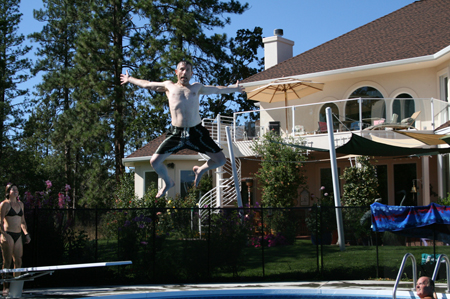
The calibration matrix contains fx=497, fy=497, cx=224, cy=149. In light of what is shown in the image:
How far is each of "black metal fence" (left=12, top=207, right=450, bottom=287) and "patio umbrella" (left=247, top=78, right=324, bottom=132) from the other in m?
7.40

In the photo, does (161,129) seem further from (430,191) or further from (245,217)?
(245,217)

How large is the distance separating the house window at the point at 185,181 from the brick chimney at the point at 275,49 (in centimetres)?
613

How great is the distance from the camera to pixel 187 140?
310 inches

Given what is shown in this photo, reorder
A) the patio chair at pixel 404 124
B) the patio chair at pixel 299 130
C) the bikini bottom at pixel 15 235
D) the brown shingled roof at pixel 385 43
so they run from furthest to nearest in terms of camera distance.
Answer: the brown shingled roof at pixel 385 43, the patio chair at pixel 299 130, the patio chair at pixel 404 124, the bikini bottom at pixel 15 235

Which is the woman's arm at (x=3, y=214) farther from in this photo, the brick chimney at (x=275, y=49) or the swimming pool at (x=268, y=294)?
the brick chimney at (x=275, y=49)

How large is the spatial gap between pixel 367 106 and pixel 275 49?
23.7 ft

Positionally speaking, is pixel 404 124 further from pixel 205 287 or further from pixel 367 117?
pixel 205 287

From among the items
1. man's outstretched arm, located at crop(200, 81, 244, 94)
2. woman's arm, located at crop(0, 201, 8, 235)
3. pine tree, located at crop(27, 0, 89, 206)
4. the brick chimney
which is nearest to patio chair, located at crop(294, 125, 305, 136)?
the brick chimney

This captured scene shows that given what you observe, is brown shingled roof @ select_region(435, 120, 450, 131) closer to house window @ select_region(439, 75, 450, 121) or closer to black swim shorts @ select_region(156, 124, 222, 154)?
house window @ select_region(439, 75, 450, 121)

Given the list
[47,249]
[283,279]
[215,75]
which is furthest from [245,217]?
[215,75]

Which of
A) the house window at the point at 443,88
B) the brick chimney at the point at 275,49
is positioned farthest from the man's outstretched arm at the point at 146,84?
the brick chimney at the point at 275,49

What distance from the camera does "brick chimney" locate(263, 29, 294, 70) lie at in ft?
75.6

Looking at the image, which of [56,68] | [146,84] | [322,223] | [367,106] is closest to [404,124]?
[367,106]

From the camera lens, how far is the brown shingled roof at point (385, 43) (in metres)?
17.3
